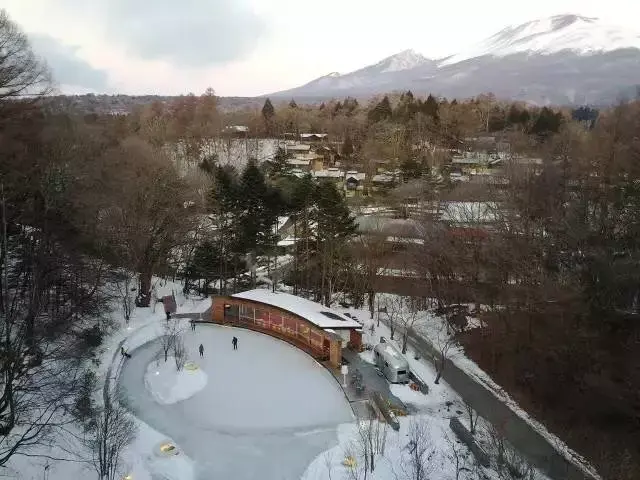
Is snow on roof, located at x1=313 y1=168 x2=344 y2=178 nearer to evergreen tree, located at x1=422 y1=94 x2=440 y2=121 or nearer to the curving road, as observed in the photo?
evergreen tree, located at x1=422 y1=94 x2=440 y2=121

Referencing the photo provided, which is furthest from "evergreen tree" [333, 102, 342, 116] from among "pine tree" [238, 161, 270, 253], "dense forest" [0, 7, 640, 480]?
"pine tree" [238, 161, 270, 253]

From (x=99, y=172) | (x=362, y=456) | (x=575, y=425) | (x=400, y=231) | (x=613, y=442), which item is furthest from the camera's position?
(x=400, y=231)

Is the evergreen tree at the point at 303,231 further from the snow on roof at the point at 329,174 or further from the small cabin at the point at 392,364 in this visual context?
the snow on roof at the point at 329,174

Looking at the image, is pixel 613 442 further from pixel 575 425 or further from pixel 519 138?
pixel 519 138

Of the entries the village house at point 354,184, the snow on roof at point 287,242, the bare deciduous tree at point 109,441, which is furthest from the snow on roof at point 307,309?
the village house at point 354,184

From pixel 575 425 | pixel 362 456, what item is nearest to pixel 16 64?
pixel 362 456

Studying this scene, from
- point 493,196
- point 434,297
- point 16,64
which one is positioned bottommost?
point 434,297
